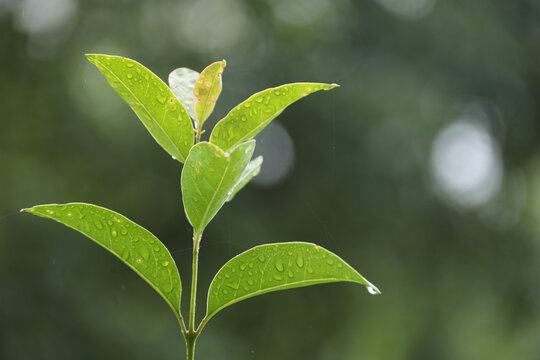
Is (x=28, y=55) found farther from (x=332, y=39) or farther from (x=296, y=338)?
(x=296, y=338)

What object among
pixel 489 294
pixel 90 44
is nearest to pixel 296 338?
pixel 489 294

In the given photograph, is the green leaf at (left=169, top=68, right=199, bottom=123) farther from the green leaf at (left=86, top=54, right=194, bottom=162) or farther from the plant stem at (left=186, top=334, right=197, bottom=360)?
the plant stem at (left=186, top=334, right=197, bottom=360)

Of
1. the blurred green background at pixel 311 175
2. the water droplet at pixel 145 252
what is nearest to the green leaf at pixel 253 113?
the water droplet at pixel 145 252

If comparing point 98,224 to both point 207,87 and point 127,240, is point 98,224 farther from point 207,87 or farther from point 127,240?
point 207,87

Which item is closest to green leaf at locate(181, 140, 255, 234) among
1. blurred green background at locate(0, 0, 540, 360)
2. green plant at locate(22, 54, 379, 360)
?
green plant at locate(22, 54, 379, 360)

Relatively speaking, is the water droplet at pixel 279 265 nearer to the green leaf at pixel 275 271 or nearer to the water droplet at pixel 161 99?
the green leaf at pixel 275 271

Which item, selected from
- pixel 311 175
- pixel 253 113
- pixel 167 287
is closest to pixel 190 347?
pixel 167 287
